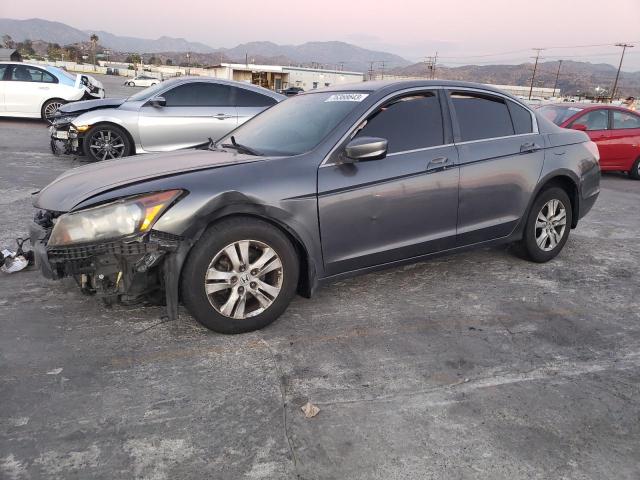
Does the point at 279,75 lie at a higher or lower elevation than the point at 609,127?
higher

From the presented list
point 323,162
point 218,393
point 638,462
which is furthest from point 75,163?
point 638,462

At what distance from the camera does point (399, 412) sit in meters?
2.62

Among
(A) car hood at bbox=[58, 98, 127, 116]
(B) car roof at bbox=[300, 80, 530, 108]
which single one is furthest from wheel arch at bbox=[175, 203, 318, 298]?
(A) car hood at bbox=[58, 98, 127, 116]

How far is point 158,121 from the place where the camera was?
28.0 feet

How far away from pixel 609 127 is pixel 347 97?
8446 millimetres

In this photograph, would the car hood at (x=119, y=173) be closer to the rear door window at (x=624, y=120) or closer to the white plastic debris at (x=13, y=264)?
the white plastic debris at (x=13, y=264)

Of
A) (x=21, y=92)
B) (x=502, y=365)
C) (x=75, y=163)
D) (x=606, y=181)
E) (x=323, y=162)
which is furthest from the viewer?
(x=21, y=92)

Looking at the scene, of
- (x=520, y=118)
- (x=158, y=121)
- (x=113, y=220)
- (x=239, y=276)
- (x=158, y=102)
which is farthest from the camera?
(x=158, y=121)

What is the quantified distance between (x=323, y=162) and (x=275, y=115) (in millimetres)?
1200

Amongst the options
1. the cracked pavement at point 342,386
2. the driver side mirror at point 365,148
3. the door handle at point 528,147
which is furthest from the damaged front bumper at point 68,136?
the door handle at point 528,147

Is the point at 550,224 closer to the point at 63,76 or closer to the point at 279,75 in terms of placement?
the point at 63,76

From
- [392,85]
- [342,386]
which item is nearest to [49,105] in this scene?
[392,85]

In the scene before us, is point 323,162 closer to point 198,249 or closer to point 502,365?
point 198,249

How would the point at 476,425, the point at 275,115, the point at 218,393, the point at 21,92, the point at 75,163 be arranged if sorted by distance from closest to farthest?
the point at 476,425 → the point at 218,393 → the point at 275,115 → the point at 75,163 → the point at 21,92
